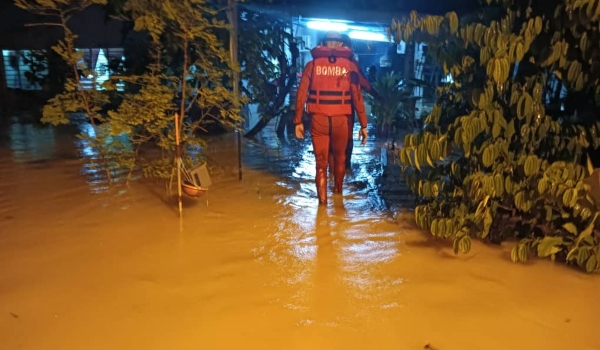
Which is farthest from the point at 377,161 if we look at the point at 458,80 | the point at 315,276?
the point at 315,276

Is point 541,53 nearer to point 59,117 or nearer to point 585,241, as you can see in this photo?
point 585,241

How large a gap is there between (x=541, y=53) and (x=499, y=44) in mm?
456

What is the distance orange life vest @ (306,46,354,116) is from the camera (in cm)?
612

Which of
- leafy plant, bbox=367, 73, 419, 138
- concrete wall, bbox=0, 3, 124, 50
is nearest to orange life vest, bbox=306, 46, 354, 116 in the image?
leafy plant, bbox=367, 73, 419, 138

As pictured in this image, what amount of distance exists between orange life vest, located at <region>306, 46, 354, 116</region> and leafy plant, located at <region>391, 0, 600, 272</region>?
1626mm

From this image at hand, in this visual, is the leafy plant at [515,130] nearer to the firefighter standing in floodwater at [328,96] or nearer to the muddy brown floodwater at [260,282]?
the muddy brown floodwater at [260,282]

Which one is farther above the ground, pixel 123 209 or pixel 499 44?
pixel 499 44

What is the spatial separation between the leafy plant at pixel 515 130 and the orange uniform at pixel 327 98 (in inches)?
64.4

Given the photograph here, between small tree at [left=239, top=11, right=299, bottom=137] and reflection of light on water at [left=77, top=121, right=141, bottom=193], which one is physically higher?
small tree at [left=239, top=11, right=299, bottom=137]

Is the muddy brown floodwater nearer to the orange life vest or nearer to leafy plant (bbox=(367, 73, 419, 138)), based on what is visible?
the orange life vest

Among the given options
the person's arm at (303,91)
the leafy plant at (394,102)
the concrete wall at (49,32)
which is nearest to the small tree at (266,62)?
the leafy plant at (394,102)

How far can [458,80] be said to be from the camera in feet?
15.2

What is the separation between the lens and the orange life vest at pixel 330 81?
6.12m

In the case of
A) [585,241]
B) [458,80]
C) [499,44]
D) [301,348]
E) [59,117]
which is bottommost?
[301,348]
